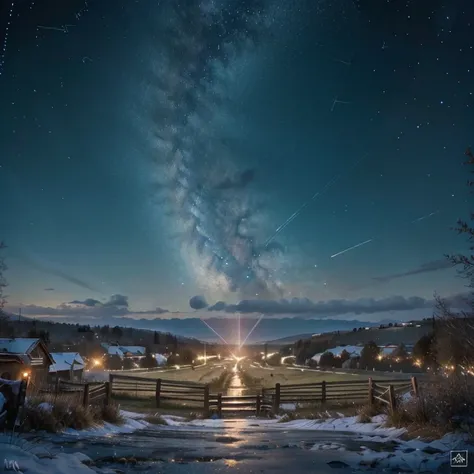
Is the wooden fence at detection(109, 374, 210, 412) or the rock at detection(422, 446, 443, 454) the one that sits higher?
the rock at detection(422, 446, 443, 454)

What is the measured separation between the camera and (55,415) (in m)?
11.2

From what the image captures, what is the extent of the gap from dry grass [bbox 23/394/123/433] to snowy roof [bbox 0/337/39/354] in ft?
106

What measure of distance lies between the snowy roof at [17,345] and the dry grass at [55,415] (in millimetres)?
32417

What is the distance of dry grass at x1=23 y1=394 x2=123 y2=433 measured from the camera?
1037 cm

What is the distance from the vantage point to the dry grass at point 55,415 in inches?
408

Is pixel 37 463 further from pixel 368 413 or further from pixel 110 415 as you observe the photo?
pixel 368 413

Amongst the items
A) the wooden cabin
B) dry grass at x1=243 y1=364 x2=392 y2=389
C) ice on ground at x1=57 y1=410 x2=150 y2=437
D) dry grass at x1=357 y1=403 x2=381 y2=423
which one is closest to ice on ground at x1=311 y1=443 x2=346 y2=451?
ice on ground at x1=57 y1=410 x2=150 y2=437

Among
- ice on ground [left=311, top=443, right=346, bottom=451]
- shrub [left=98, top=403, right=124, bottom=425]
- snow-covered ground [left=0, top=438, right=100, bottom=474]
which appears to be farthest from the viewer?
shrub [left=98, top=403, right=124, bottom=425]

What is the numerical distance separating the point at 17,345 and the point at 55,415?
35.6 metres

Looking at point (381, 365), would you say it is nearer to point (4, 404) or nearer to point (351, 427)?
point (351, 427)

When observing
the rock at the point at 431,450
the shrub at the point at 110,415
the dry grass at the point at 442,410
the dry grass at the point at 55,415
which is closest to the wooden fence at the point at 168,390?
the shrub at the point at 110,415

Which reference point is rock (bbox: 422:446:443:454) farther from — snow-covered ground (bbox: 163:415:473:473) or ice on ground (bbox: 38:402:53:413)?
ice on ground (bbox: 38:402:53:413)

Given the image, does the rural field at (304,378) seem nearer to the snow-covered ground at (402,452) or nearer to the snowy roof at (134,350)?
the snow-covered ground at (402,452)

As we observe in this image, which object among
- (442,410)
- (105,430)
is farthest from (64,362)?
(442,410)
